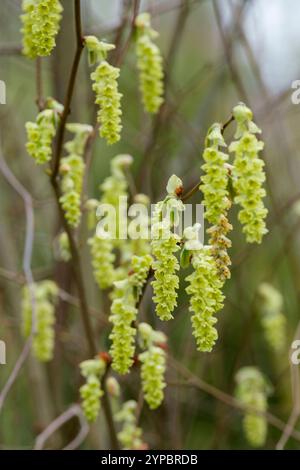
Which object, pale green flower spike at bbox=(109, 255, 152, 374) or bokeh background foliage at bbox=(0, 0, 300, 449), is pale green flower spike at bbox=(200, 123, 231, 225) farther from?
bokeh background foliage at bbox=(0, 0, 300, 449)

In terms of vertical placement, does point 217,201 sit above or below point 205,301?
above

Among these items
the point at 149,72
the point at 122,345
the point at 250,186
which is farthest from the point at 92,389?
the point at 149,72

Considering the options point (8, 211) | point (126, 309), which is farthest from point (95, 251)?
point (8, 211)

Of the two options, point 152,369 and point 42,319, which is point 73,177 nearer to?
point 152,369

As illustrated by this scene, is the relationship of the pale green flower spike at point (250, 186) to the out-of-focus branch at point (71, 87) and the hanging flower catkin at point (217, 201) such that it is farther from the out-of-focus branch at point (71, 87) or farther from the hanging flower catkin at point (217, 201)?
the out-of-focus branch at point (71, 87)

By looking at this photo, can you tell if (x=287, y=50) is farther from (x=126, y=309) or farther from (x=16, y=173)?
(x=126, y=309)

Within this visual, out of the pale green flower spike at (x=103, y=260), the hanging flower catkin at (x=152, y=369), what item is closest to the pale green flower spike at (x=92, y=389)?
the hanging flower catkin at (x=152, y=369)

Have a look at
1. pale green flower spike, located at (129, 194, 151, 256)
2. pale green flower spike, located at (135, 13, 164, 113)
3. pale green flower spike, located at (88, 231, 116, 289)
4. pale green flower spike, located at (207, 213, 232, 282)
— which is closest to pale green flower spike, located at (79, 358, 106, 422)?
pale green flower spike, located at (88, 231, 116, 289)
